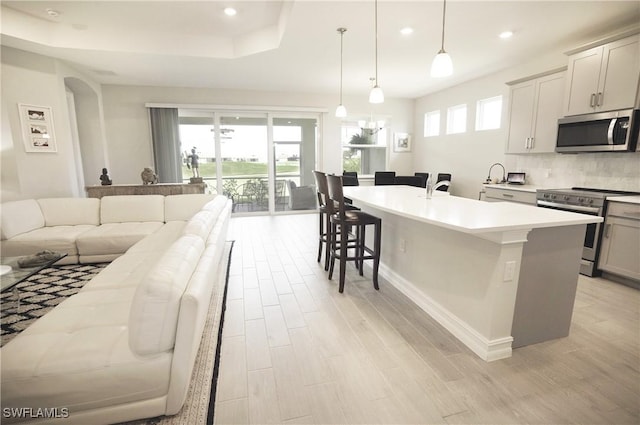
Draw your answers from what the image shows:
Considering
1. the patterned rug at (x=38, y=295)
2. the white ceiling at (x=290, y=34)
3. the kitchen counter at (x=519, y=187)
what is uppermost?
Answer: the white ceiling at (x=290, y=34)

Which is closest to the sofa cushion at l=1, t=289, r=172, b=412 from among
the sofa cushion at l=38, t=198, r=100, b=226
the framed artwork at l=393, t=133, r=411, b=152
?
the sofa cushion at l=38, t=198, r=100, b=226

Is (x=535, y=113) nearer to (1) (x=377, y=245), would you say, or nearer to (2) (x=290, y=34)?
(1) (x=377, y=245)

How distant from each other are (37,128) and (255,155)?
357 cm

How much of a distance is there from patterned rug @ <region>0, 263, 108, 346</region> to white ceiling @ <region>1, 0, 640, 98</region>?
2.92 metres

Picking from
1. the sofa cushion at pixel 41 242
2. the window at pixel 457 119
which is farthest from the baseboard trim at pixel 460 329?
the window at pixel 457 119

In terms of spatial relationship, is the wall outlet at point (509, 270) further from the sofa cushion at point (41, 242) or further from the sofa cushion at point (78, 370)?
the sofa cushion at point (41, 242)

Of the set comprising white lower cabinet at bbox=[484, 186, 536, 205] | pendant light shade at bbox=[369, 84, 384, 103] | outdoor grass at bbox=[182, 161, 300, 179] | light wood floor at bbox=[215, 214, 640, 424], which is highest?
pendant light shade at bbox=[369, 84, 384, 103]

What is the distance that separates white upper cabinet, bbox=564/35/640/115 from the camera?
3035 millimetres

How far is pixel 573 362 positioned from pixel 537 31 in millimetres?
3584

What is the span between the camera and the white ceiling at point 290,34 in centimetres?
306

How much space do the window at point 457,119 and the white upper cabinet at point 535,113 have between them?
1.35 m

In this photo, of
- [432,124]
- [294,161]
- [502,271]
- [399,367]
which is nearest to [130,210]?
[294,161]

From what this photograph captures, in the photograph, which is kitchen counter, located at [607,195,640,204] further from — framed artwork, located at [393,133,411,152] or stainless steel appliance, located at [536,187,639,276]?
framed artwork, located at [393,133,411,152]

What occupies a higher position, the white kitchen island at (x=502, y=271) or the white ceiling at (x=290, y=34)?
the white ceiling at (x=290, y=34)
